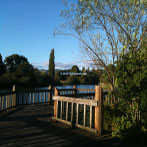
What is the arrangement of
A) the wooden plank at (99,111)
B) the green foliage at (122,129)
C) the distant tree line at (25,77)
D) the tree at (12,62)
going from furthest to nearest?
the tree at (12,62) < the distant tree line at (25,77) < the wooden plank at (99,111) < the green foliage at (122,129)

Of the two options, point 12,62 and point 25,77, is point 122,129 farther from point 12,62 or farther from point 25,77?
point 12,62

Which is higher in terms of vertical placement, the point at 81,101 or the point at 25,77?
the point at 25,77

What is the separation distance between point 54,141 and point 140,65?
263 centimetres

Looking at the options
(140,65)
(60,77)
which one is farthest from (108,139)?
(60,77)

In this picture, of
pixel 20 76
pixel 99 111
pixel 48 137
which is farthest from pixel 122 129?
pixel 20 76

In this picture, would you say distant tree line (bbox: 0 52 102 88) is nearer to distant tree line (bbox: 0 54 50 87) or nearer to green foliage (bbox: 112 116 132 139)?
distant tree line (bbox: 0 54 50 87)

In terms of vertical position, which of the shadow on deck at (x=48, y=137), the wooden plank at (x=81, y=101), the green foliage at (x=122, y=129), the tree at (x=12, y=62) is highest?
the tree at (x=12, y=62)

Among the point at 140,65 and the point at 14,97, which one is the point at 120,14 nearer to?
the point at 140,65

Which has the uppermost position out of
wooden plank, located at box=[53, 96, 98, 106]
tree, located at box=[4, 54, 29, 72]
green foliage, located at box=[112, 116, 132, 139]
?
tree, located at box=[4, 54, 29, 72]

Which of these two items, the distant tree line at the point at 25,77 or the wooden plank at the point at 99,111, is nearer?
the wooden plank at the point at 99,111

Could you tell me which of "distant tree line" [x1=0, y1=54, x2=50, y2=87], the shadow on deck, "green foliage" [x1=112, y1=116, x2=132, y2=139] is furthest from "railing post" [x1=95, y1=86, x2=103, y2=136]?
"distant tree line" [x1=0, y1=54, x2=50, y2=87]

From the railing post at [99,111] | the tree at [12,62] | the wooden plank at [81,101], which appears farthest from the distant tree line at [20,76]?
the railing post at [99,111]

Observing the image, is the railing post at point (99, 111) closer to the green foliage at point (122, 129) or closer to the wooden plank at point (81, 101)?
the wooden plank at point (81, 101)

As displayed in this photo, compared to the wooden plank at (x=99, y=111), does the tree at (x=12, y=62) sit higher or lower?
higher
